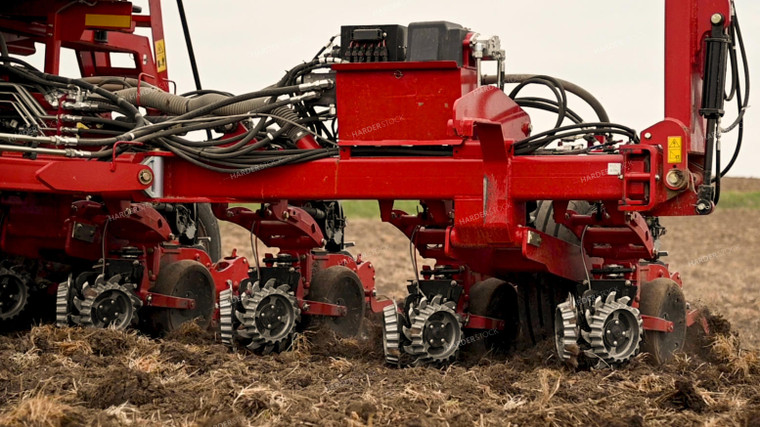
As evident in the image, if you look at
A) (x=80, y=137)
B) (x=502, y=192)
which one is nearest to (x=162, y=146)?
(x=80, y=137)

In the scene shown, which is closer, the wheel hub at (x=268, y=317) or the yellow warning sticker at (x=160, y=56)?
the wheel hub at (x=268, y=317)

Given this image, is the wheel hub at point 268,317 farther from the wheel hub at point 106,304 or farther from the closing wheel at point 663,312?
the closing wheel at point 663,312

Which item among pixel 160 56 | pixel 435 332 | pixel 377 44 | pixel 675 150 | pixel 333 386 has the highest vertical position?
pixel 160 56

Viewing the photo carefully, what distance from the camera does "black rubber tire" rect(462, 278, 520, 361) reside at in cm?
780

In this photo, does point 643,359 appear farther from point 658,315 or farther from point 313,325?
point 313,325

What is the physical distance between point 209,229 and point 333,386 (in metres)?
4.02

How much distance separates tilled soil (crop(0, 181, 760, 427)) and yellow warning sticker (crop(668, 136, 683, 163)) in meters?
1.13

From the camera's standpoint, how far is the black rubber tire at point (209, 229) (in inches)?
398

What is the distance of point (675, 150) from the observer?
6.60 m

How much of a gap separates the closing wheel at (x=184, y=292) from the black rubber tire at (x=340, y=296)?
739mm

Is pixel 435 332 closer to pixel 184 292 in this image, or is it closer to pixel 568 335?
pixel 568 335

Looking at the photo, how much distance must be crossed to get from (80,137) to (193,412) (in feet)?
10.5

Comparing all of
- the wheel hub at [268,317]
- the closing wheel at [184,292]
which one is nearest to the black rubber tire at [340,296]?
the wheel hub at [268,317]

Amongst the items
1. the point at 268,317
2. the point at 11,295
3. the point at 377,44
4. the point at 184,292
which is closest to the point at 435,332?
the point at 268,317
